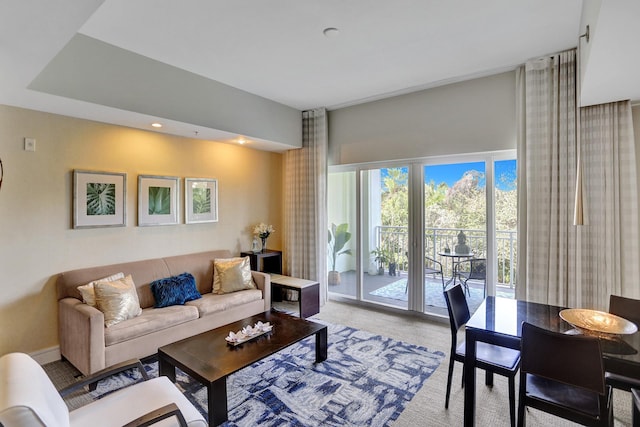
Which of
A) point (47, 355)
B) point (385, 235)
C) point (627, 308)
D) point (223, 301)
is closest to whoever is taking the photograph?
point (627, 308)

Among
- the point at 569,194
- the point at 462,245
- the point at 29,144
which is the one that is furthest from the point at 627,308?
the point at 29,144

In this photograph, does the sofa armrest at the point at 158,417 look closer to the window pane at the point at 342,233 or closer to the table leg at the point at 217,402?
the table leg at the point at 217,402

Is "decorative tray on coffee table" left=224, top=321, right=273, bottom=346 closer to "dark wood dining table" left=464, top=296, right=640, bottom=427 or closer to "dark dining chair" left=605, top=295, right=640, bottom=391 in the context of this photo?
"dark wood dining table" left=464, top=296, right=640, bottom=427

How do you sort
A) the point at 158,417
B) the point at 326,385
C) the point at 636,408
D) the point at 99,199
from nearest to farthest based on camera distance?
the point at 158,417, the point at 636,408, the point at 326,385, the point at 99,199

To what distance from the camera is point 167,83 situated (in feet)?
10.7

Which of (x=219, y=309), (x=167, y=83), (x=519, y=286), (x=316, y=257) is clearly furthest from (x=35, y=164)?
(x=519, y=286)

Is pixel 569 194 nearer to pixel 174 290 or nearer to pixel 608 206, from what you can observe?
pixel 608 206

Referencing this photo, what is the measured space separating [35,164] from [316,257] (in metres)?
3.47

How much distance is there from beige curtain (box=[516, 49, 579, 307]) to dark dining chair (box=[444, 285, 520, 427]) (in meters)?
1.13

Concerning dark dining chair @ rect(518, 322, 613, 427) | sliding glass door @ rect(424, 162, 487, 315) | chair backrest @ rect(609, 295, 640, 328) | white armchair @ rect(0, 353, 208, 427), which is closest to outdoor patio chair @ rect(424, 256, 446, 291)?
sliding glass door @ rect(424, 162, 487, 315)

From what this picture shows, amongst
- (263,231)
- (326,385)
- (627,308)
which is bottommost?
(326,385)

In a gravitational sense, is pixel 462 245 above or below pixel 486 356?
above

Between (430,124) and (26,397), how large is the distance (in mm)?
4245

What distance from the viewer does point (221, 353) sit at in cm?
242
